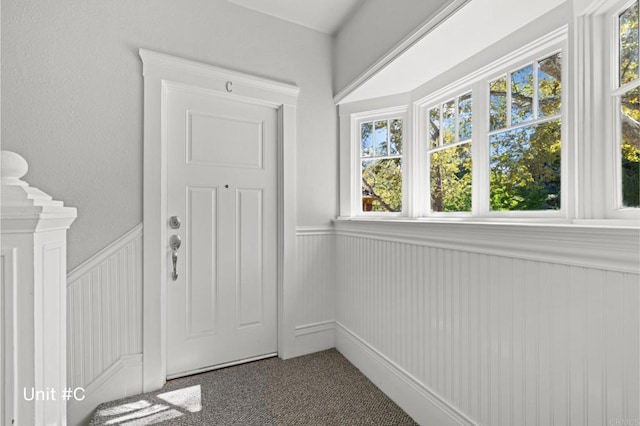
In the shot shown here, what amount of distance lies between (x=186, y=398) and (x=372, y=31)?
2.55m

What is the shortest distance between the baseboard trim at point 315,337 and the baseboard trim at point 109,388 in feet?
3.43

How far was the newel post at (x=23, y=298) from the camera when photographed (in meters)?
0.70

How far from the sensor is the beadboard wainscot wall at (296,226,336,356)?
7.29 feet

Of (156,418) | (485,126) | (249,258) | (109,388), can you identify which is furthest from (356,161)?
(109,388)

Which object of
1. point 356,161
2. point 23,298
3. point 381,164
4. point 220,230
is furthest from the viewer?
point 356,161

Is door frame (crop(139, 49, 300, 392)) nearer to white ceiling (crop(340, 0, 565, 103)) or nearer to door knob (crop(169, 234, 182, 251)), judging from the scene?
door knob (crop(169, 234, 182, 251))

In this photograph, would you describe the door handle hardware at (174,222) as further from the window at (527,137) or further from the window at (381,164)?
the window at (527,137)

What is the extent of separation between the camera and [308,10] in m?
2.09

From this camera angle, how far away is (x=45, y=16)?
1.52 m

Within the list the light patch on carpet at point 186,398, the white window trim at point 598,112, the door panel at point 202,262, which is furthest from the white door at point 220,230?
the white window trim at point 598,112

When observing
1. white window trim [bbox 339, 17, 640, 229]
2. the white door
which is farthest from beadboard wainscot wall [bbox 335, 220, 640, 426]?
the white door

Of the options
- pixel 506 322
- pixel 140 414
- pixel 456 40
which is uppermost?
pixel 456 40

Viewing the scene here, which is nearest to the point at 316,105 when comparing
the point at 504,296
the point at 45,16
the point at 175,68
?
the point at 175,68

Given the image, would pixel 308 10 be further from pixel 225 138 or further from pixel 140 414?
pixel 140 414
